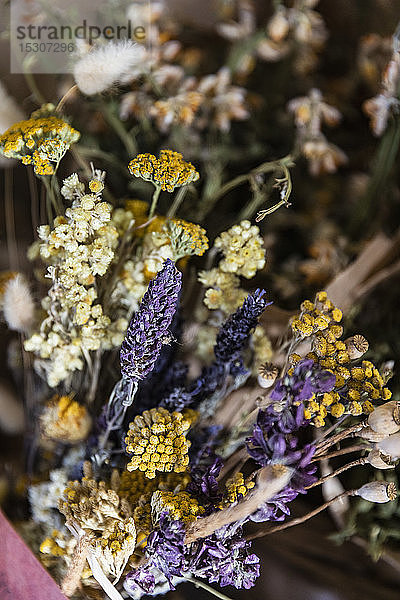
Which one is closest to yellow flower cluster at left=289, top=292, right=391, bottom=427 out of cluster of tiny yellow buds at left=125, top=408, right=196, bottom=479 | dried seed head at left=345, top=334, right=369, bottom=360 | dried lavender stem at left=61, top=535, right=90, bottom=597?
dried seed head at left=345, top=334, right=369, bottom=360

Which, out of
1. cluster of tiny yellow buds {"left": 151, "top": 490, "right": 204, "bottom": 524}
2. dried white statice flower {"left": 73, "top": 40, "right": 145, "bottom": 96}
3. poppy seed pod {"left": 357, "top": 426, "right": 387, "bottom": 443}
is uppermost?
dried white statice flower {"left": 73, "top": 40, "right": 145, "bottom": 96}

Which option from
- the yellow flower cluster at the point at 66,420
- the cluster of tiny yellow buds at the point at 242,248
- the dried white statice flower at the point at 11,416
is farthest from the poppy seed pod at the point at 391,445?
the dried white statice flower at the point at 11,416

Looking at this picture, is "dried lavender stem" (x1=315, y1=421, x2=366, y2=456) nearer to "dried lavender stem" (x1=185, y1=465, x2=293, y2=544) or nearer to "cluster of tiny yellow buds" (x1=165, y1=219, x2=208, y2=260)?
"dried lavender stem" (x1=185, y1=465, x2=293, y2=544)

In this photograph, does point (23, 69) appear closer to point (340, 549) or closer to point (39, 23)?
point (39, 23)

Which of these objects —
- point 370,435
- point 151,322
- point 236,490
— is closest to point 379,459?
point 370,435

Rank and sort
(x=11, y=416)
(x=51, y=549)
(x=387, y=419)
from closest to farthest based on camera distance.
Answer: (x=387, y=419), (x=51, y=549), (x=11, y=416)

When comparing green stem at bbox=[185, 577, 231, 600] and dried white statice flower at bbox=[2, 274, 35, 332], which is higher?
dried white statice flower at bbox=[2, 274, 35, 332]

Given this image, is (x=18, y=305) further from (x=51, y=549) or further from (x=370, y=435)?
(x=370, y=435)

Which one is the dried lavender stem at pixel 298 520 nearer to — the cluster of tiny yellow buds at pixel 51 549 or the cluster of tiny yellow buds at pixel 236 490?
the cluster of tiny yellow buds at pixel 236 490
